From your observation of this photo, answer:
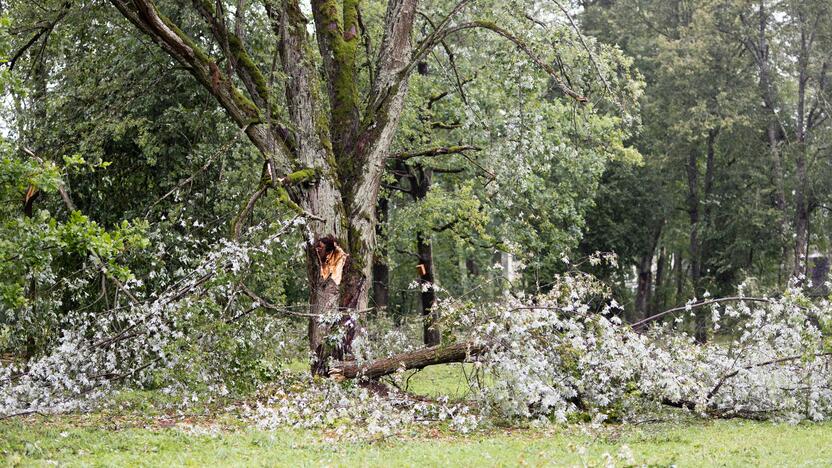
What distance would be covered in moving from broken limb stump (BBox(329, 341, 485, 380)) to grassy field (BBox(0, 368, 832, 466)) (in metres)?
1.32

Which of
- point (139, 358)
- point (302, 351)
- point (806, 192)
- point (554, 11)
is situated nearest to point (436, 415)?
point (302, 351)

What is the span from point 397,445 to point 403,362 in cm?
277

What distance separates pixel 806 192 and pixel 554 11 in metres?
16.4

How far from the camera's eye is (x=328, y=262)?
1202 cm

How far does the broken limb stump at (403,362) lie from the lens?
35.5 ft

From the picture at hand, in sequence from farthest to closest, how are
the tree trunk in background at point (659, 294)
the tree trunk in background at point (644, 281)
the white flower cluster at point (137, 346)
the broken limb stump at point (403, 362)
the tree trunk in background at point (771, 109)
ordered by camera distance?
the tree trunk in background at point (659, 294)
the tree trunk in background at point (644, 281)
the tree trunk in background at point (771, 109)
the broken limb stump at point (403, 362)
the white flower cluster at point (137, 346)

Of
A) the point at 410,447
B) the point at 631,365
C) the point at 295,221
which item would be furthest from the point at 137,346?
the point at 631,365

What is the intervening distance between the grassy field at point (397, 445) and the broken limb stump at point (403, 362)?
132 centimetres

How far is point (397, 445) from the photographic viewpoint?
334 inches

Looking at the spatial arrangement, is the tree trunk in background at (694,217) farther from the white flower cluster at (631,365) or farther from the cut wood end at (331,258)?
the cut wood end at (331,258)

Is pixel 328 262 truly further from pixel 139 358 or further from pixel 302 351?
pixel 139 358

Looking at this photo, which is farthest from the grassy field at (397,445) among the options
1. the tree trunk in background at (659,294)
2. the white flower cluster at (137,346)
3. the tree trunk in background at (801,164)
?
the tree trunk in background at (659,294)

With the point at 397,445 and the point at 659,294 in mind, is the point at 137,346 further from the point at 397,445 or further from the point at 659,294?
the point at 659,294

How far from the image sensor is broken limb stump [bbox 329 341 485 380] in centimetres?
1083
